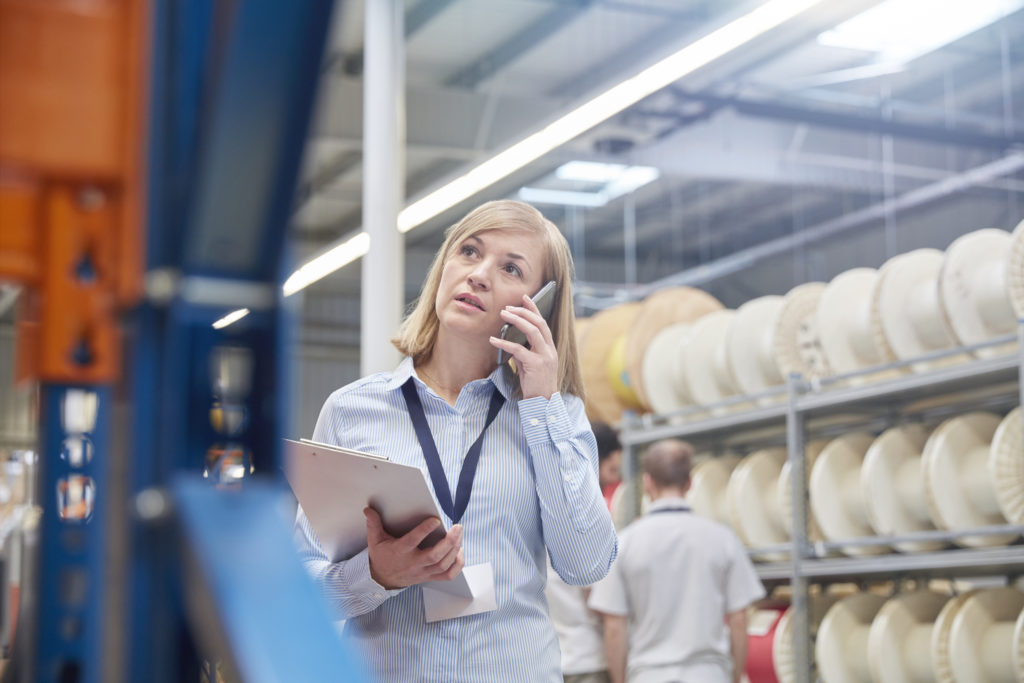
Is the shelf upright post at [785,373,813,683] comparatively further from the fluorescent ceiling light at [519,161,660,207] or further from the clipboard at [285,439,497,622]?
the fluorescent ceiling light at [519,161,660,207]

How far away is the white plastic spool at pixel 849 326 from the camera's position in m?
4.91

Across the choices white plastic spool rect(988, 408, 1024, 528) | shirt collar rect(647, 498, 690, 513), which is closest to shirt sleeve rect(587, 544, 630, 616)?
shirt collar rect(647, 498, 690, 513)

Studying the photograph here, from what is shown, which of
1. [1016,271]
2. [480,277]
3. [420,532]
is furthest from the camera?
[1016,271]

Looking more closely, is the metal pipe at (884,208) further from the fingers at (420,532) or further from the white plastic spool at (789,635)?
the fingers at (420,532)

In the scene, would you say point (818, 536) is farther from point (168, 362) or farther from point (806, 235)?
point (806, 235)

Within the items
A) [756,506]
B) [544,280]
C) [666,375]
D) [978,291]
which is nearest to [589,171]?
[666,375]

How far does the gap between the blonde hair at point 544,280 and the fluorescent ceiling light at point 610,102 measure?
11.6ft

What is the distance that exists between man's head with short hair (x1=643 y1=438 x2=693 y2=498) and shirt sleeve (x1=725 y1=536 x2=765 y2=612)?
35 centimetres

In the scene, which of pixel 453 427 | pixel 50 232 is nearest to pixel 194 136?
pixel 50 232

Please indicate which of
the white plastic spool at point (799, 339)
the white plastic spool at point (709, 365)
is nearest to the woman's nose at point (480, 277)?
the white plastic spool at point (799, 339)

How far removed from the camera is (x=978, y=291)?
426 cm

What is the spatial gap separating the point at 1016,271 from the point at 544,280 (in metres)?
2.50

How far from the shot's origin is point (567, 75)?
1067 cm

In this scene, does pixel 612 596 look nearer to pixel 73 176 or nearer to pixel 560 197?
pixel 73 176
